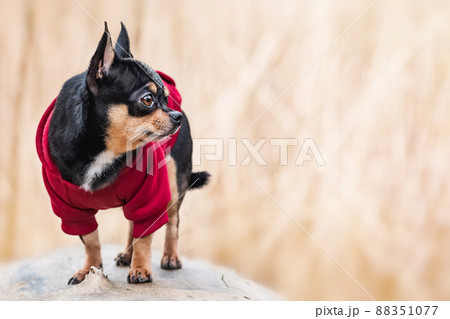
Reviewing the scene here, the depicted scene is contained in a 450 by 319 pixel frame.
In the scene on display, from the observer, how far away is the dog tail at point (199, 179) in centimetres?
291

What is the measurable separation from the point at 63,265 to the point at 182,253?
0.66 metres

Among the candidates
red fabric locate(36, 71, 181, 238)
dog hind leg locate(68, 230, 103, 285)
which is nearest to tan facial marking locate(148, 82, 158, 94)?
red fabric locate(36, 71, 181, 238)

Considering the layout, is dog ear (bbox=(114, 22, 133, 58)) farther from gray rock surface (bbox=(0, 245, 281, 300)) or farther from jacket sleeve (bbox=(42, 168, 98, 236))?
gray rock surface (bbox=(0, 245, 281, 300))

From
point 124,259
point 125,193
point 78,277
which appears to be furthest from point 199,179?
point 78,277

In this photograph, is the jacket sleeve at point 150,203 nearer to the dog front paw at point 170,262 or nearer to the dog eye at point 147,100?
the dog eye at point 147,100

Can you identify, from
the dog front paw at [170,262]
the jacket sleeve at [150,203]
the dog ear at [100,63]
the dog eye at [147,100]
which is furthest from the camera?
the dog front paw at [170,262]

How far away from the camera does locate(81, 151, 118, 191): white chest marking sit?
2223 millimetres

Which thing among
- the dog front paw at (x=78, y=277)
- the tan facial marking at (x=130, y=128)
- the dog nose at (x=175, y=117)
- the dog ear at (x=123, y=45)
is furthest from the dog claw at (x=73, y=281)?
the dog ear at (x=123, y=45)

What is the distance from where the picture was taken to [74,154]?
86.5 inches

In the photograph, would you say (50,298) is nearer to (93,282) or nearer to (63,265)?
(93,282)

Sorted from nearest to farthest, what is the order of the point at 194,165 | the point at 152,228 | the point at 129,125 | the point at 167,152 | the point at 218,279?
1. the point at 129,125
2. the point at 152,228
3. the point at 167,152
4. the point at 218,279
5. the point at 194,165

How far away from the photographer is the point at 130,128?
218 cm

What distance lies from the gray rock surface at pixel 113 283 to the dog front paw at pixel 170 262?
0.03m

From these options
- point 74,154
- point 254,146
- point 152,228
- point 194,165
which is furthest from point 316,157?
point 74,154
